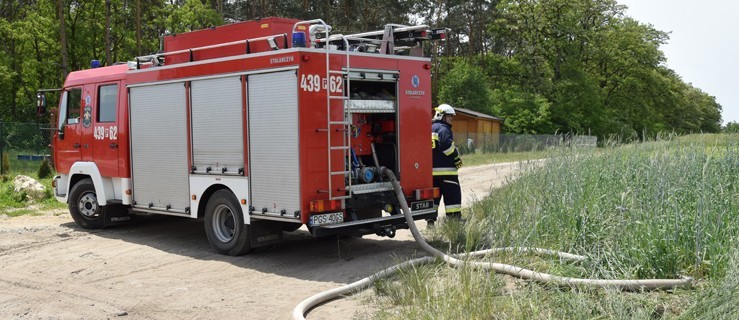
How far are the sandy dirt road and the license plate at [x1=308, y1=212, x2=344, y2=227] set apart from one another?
57 cm

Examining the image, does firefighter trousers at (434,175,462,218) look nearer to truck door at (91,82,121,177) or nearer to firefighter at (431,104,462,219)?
firefighter at (431,104,462,219)

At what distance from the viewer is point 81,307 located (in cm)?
667

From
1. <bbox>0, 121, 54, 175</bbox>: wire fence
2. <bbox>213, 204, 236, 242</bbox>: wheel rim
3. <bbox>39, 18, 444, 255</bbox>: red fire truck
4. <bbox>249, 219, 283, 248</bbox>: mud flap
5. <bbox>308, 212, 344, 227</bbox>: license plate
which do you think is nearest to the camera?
<bbox>308, 212, 344, 227</bbox>: license plate

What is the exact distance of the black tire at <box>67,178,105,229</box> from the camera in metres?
11.3

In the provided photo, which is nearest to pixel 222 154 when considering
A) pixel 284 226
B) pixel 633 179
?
pixel 284 226

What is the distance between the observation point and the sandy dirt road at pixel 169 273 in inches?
259

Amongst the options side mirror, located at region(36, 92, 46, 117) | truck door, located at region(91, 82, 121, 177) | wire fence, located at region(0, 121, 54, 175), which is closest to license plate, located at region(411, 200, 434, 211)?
truck door, located at region(91, 82, 121, 177)

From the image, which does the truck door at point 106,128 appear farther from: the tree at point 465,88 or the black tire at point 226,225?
the tree at point 465,88

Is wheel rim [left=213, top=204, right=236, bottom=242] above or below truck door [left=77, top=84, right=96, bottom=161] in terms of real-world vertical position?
below

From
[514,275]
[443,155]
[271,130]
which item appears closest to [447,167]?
[443,155]

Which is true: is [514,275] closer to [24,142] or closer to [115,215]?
[115,215]

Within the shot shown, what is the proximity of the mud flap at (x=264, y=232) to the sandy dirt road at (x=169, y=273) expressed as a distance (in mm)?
227

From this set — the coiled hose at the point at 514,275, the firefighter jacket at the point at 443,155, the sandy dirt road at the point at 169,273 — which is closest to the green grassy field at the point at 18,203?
the sandy dirt road at the point at 169,273

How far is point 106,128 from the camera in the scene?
1090cm
